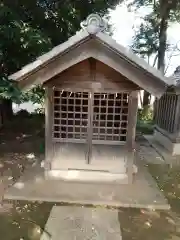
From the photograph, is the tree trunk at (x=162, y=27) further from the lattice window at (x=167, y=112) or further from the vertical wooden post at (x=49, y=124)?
the vertical wooden post at (x=49, y=124)

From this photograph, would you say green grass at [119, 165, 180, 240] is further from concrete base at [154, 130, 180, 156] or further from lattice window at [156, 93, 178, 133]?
lattice window at [156, 93, 178, 133]

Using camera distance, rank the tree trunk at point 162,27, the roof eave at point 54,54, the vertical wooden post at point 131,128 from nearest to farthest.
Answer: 1. the roof eave at point 54,54
2. the vertical wooden post at point 131,128
3. the tree trunk at point 162,27

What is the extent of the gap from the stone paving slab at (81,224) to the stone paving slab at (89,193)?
12.6 inches

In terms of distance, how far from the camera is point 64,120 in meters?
5.90

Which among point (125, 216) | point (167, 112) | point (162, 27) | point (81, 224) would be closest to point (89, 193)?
point (125, 216)

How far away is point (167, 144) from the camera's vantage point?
383 inches

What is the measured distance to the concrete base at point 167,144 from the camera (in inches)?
357

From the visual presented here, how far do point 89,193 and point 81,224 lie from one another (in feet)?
3.64

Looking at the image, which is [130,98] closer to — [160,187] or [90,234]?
[160,187]

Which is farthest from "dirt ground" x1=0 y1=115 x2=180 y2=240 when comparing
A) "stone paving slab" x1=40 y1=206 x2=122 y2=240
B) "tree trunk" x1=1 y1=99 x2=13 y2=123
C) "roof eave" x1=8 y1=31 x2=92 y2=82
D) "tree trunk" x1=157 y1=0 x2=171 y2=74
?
"tree trunk" x1=157 y1=0 x2=171 y2=74

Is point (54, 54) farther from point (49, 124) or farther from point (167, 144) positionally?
point (167, 144)

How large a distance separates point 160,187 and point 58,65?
369 centimetres

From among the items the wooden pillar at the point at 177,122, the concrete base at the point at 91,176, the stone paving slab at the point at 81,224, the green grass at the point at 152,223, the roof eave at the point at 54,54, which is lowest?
the green grass at the point at 152,223

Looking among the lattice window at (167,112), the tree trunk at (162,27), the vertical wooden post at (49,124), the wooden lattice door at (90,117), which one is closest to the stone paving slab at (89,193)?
the vertical wooden post at (49,124)
